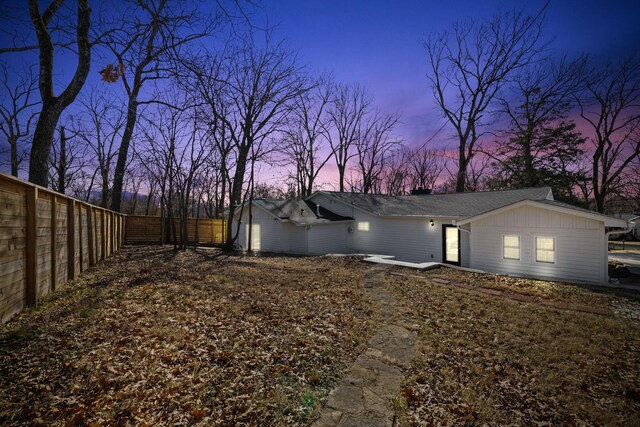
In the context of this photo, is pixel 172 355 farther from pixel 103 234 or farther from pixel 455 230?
pixel 455 230

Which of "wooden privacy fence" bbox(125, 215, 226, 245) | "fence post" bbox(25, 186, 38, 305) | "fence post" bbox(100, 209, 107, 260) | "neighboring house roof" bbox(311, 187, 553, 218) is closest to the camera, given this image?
"fence post" bbox(25, 186, 38, 305)

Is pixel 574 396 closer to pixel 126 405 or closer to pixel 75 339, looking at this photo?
pixel 126 405

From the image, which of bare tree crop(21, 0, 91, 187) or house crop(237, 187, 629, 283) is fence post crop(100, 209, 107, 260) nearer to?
bare tree crop(21, 0, 91, 187)

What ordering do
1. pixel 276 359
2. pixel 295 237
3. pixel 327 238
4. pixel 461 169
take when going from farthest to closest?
pixel 461 169
pixel 327 238
pixel 295 237
pixel 276 359

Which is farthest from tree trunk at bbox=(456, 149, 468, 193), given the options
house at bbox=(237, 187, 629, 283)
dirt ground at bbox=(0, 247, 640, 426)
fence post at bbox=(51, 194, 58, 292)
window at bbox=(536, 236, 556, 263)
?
fence post at bbox=(51, 194, 58, 292)

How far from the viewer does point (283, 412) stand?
2.95 metres

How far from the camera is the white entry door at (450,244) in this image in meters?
14.6

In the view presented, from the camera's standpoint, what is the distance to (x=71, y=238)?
673 centimetres

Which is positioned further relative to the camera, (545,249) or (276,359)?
(545,249)

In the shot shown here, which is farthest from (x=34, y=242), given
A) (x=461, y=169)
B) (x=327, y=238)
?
(x=461, y=169)

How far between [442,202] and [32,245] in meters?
18.3

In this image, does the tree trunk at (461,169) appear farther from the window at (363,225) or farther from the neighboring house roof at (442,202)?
the window at (363,225)

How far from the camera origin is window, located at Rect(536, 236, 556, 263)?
10984mm

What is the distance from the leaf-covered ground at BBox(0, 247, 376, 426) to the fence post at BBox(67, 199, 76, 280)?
45cm
